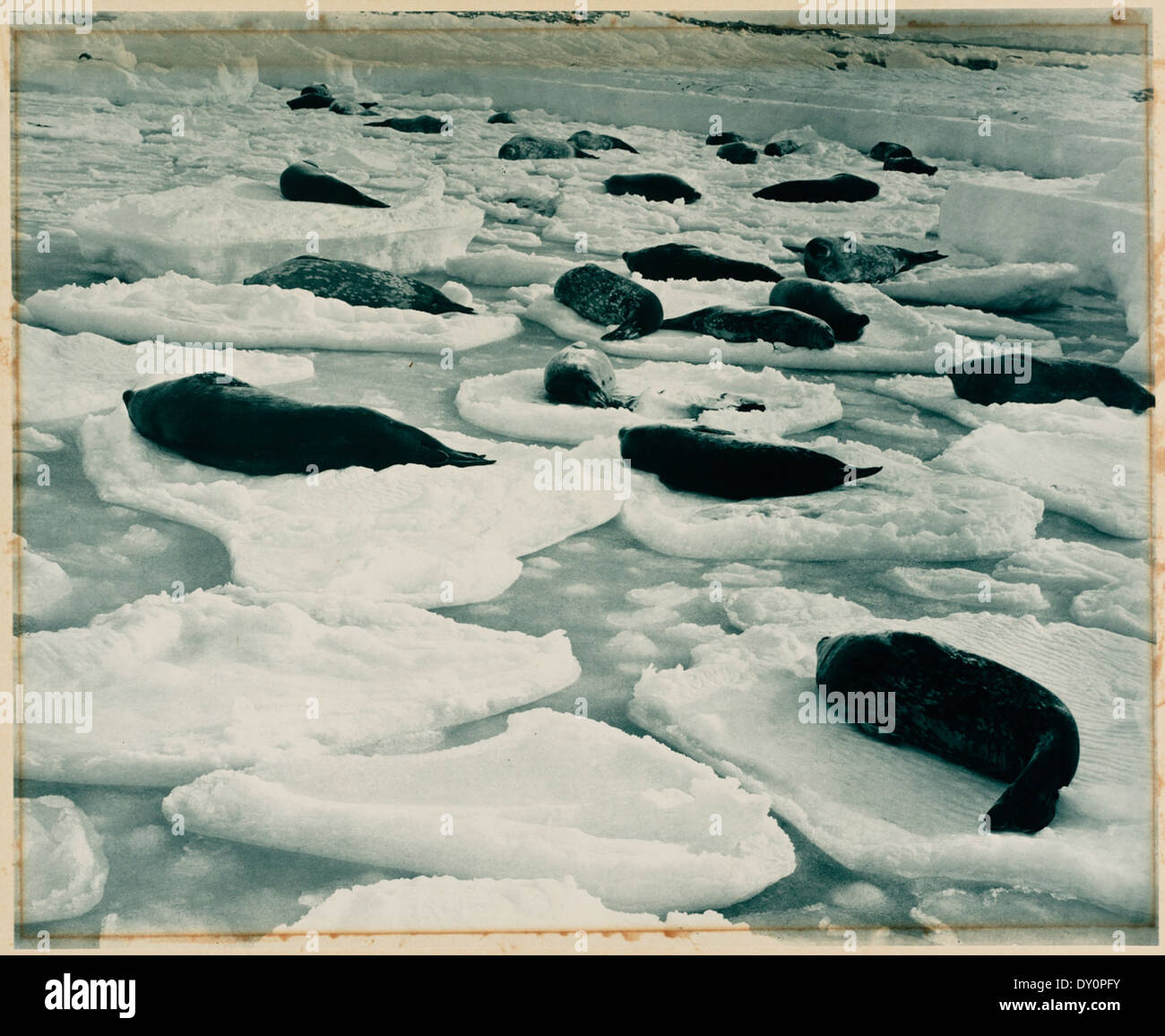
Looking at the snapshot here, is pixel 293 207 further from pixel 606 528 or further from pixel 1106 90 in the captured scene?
pixel 1106 90

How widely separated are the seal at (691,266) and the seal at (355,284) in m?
1.00

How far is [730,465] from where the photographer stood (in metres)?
3.35

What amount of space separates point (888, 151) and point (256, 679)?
6.76 meters

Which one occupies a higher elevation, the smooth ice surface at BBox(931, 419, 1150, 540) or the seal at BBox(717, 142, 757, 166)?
the seal at BBox(717, 142, 757, 166)

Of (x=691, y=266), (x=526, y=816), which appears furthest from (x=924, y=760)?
(x=691, y=266)

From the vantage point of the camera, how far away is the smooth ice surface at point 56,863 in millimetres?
2094

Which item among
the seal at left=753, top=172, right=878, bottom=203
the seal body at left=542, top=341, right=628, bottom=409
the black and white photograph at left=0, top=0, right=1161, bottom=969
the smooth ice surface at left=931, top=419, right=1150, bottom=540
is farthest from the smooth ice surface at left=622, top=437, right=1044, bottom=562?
the seal at left=753, top=172, right=878, bottom=203

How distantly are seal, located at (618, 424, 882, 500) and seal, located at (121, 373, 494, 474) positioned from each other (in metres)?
0.51

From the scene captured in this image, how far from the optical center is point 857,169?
7.84m

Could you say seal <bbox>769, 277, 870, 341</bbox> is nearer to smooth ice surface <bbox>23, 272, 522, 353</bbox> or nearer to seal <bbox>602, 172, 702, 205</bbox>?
smooth ice surface <bbox>23, 272, 522, 353</bbox>

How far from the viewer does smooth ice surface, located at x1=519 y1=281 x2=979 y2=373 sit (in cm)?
458

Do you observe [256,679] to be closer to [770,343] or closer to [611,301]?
[611,301]

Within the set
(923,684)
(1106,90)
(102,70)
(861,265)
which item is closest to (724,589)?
(923,684)

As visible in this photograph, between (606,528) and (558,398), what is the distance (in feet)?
2.90
